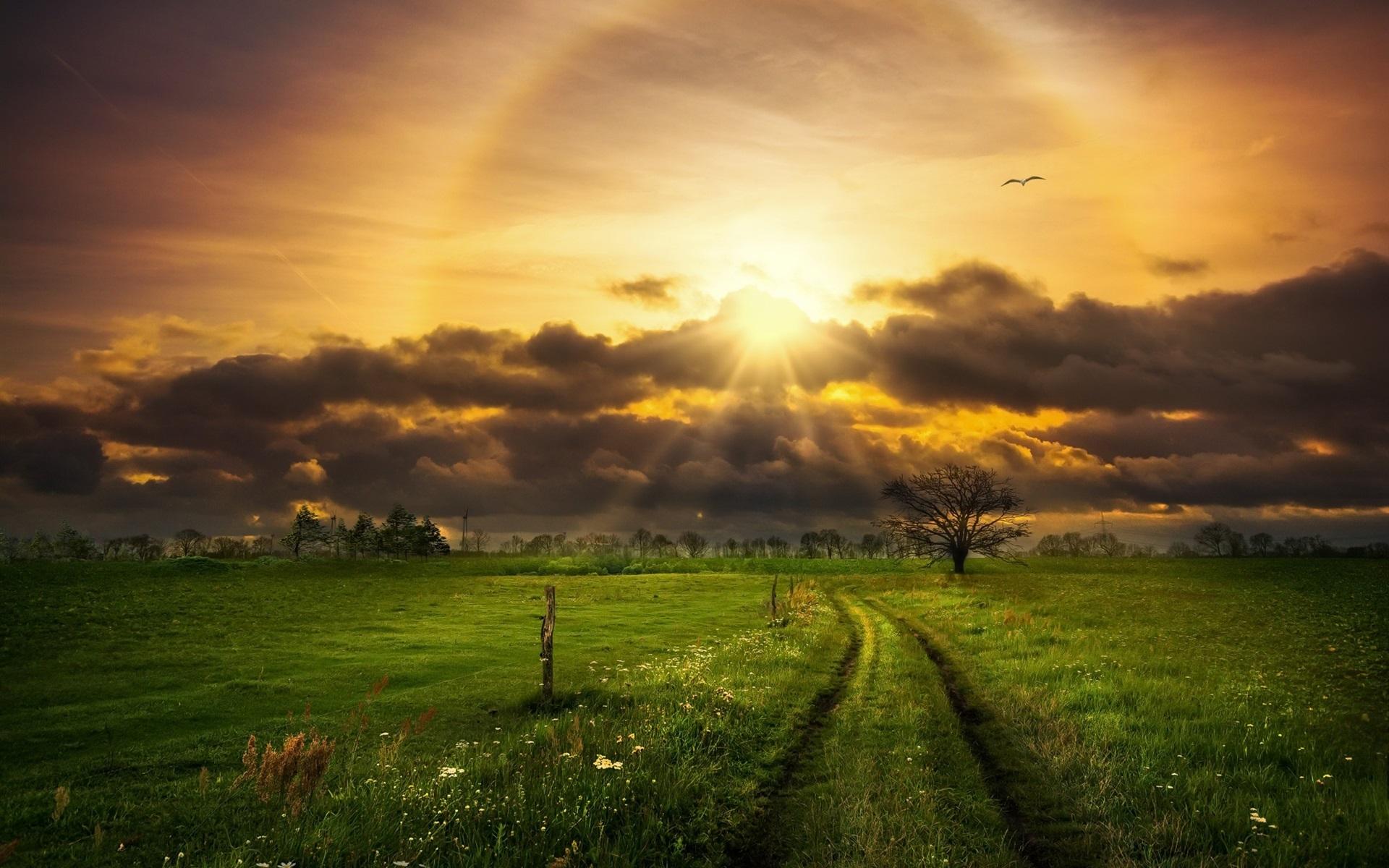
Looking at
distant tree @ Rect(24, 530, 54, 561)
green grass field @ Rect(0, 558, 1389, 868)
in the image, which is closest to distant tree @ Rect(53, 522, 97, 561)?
distant tree @ Rect(24, 530, 54, 561)

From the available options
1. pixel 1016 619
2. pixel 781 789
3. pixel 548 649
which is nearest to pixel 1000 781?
pixel 781 789

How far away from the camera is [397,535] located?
5684 inches

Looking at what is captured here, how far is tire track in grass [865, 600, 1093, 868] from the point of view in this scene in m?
9.23

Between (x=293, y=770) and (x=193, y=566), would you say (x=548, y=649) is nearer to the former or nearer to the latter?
(x=293, y=770)

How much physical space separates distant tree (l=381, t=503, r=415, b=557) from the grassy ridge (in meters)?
132

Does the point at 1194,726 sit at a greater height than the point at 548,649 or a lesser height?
lesser

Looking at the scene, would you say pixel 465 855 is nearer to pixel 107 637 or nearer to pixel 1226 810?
pixel 1226 810

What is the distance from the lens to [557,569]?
100500 mm

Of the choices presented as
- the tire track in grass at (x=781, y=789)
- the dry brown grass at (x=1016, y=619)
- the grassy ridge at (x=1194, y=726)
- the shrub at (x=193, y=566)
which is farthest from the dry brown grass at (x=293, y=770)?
the shrub at (x=193, y=566)

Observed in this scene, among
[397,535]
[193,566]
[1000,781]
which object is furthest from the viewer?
[397,535]

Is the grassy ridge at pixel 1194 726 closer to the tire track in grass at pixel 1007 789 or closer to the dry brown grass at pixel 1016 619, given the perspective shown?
the dry brown grass at pixel 1016 619

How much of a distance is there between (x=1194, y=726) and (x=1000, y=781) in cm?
563

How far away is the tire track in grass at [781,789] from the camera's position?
376 inches

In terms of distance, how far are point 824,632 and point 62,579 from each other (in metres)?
65.6
